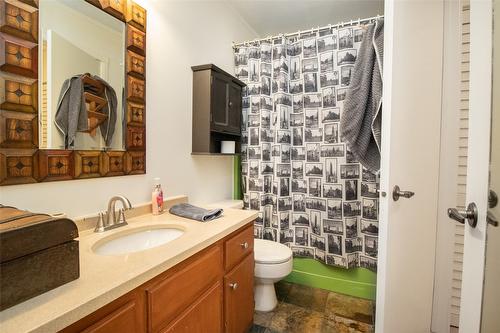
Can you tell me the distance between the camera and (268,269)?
1.57 m

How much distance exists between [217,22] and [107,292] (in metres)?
1.98

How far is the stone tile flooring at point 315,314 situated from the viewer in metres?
1.52

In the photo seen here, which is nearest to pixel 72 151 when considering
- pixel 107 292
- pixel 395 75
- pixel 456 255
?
pixel 107 292

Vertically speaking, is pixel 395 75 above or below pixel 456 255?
above

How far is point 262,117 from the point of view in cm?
196

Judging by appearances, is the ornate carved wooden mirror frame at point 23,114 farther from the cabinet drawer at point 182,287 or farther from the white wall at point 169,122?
the cabinet drawer at point 182,287

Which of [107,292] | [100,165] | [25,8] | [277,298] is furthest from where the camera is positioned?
[277,298]

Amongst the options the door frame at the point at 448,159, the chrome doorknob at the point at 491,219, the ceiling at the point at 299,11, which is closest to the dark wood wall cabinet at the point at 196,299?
the chrome doorknob at the point at 491,219

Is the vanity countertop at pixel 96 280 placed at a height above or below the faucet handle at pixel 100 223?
below

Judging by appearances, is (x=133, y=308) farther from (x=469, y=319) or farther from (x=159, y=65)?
(x=159, y=65)

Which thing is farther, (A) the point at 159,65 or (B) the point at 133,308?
(A) the point at 159,65

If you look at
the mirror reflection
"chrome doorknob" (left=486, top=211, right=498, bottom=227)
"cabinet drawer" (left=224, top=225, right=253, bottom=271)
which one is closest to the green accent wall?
"cabinet drawer" (left=224, top=225, right=253, bottom=271)

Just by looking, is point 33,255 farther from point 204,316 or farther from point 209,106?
point 209,106

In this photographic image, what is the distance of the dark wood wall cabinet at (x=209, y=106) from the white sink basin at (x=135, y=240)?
24.7 inches
